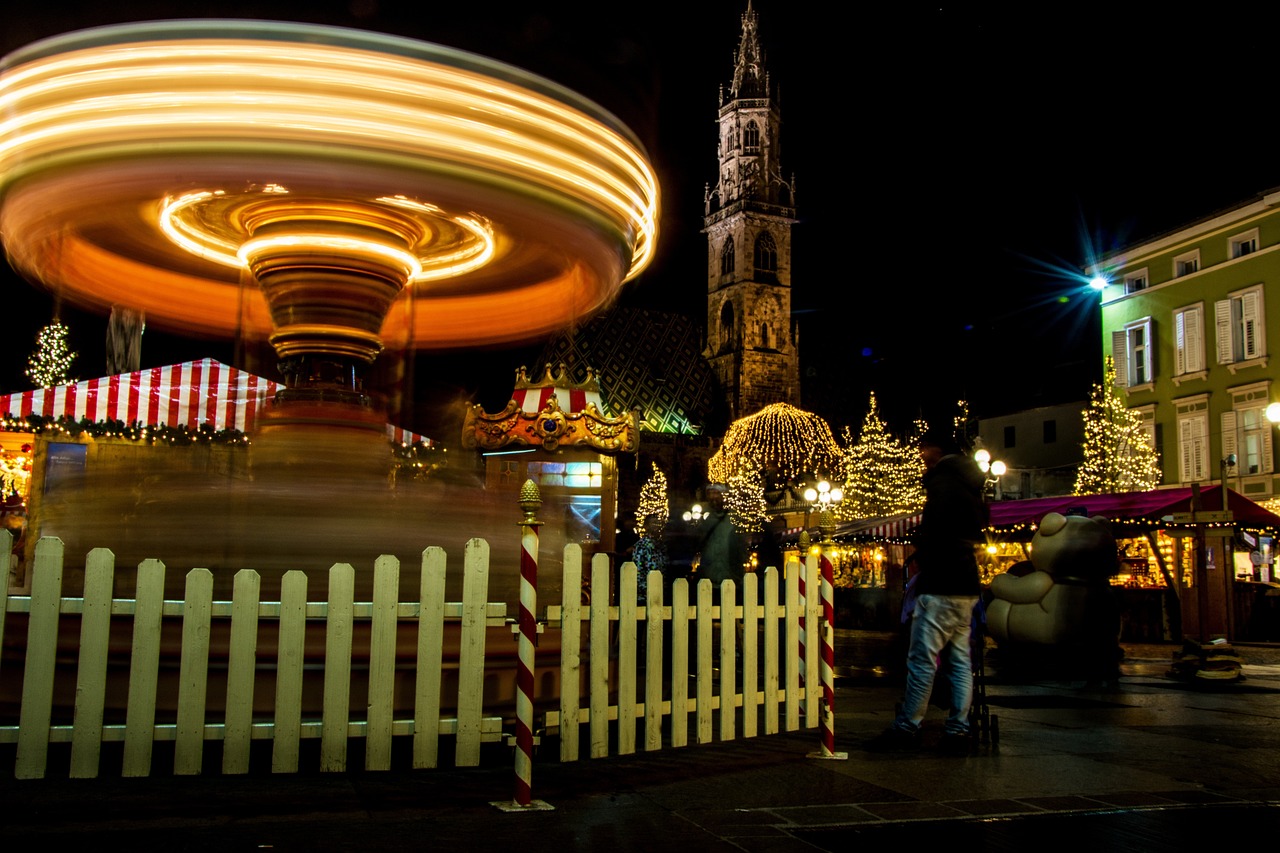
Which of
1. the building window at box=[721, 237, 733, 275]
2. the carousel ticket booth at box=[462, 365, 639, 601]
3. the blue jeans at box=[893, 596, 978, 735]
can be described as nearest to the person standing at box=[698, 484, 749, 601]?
the blue jeans at box=[893, 596, 978, 735]

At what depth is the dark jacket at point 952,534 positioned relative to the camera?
6625mm

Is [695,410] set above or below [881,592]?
above

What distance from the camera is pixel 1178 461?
1350 inches

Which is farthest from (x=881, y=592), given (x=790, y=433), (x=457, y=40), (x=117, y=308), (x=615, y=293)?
(x=790, y=433)

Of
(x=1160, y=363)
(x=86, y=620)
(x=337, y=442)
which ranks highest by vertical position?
(x=1160, y=363)

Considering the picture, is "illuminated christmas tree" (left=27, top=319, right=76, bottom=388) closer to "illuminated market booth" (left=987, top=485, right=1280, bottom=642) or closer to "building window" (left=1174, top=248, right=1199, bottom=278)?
"illuminated market booth" (left=987, top=485, right=1280, bottom=642)

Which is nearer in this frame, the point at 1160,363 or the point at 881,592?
the point at 881,592

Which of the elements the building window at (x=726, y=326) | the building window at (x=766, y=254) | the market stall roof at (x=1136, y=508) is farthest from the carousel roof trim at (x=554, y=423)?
the building window at (x=766, y=254)

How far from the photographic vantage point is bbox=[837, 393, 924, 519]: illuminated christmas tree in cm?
3950

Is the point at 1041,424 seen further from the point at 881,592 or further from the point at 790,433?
the point at 881,592

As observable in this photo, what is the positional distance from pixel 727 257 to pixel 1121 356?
4209cm

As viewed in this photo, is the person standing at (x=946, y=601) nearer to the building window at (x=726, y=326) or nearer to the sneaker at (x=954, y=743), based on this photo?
the sneaker at (x=954, y=743)

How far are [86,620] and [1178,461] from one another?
34997mm

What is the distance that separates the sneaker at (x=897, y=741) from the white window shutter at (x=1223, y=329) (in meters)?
30.2
